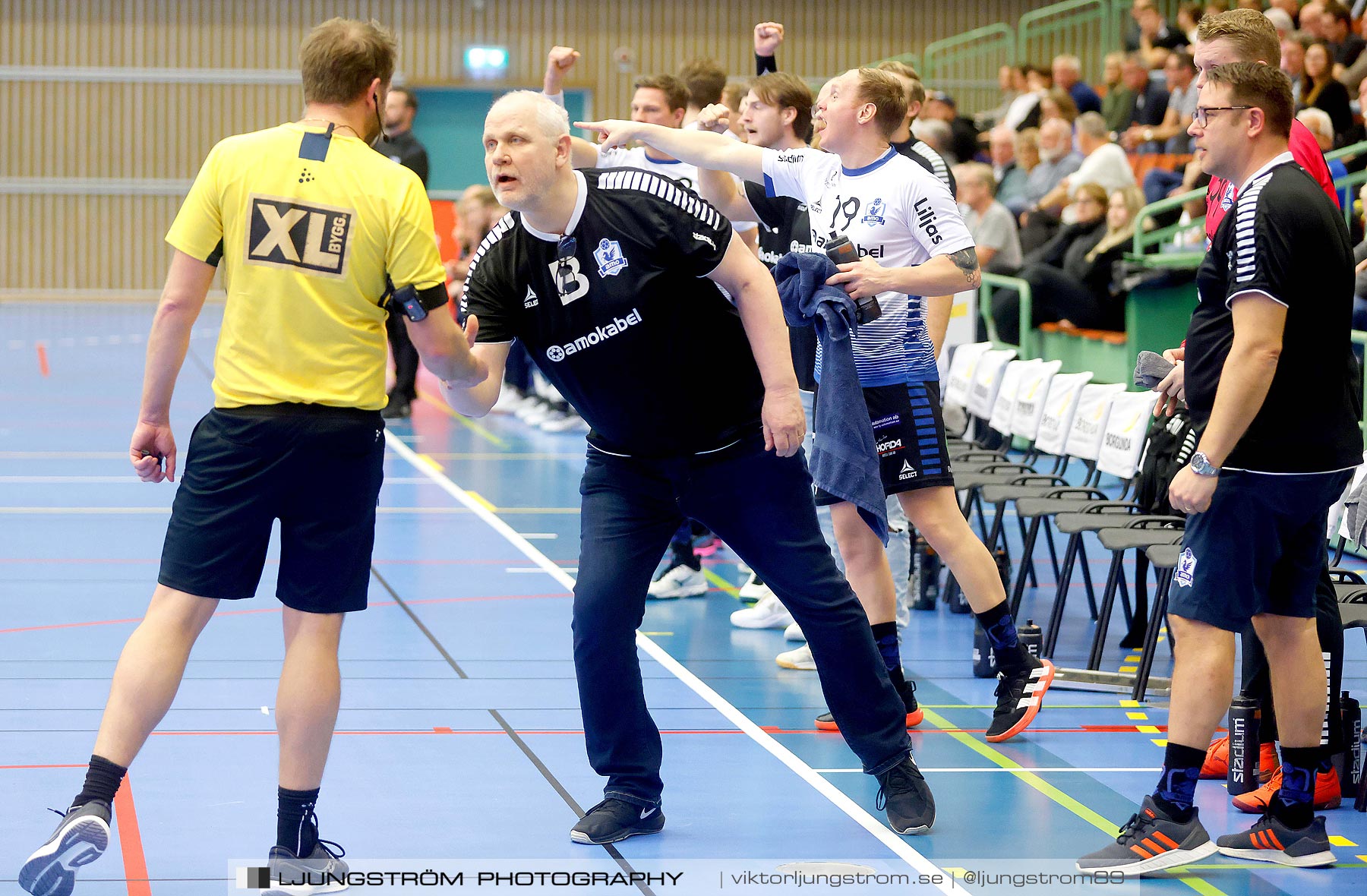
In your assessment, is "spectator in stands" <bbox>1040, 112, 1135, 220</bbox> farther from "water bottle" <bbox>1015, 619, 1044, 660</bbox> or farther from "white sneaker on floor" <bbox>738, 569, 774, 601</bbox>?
"water bottle" <bbox>1015, 619, 1044, 660</bbox>

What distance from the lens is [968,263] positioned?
4.58m

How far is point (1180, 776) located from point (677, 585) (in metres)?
3.35

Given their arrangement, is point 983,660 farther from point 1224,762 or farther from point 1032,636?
point 1224,762

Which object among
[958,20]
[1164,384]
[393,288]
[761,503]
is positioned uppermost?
[958,20]

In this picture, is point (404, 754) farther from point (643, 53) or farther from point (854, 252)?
point (643, 53)

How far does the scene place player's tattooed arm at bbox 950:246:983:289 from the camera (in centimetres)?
456

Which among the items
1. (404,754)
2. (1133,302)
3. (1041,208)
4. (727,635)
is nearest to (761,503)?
(404,754)

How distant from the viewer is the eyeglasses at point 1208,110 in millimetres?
3619

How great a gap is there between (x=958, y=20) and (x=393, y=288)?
22.7 m

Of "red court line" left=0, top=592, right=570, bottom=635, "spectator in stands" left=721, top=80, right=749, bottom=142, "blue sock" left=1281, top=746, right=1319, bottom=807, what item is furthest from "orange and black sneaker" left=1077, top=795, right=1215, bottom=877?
"spectator in stands" left=721, top=80, right=749, bottom=142

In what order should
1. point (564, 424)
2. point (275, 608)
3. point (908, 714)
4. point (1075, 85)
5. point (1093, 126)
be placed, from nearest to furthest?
1. point (908, 714)
2. point (275, 608)
3. point (564, 424)
4. point (1093, 126)
5. point (1075, 85)

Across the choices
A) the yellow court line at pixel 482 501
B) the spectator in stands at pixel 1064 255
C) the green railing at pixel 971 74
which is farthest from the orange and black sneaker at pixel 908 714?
the green railing at pixel 971 74

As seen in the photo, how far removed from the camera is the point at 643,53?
2414 cm

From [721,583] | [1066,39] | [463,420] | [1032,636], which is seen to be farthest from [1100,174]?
[1066,39]
